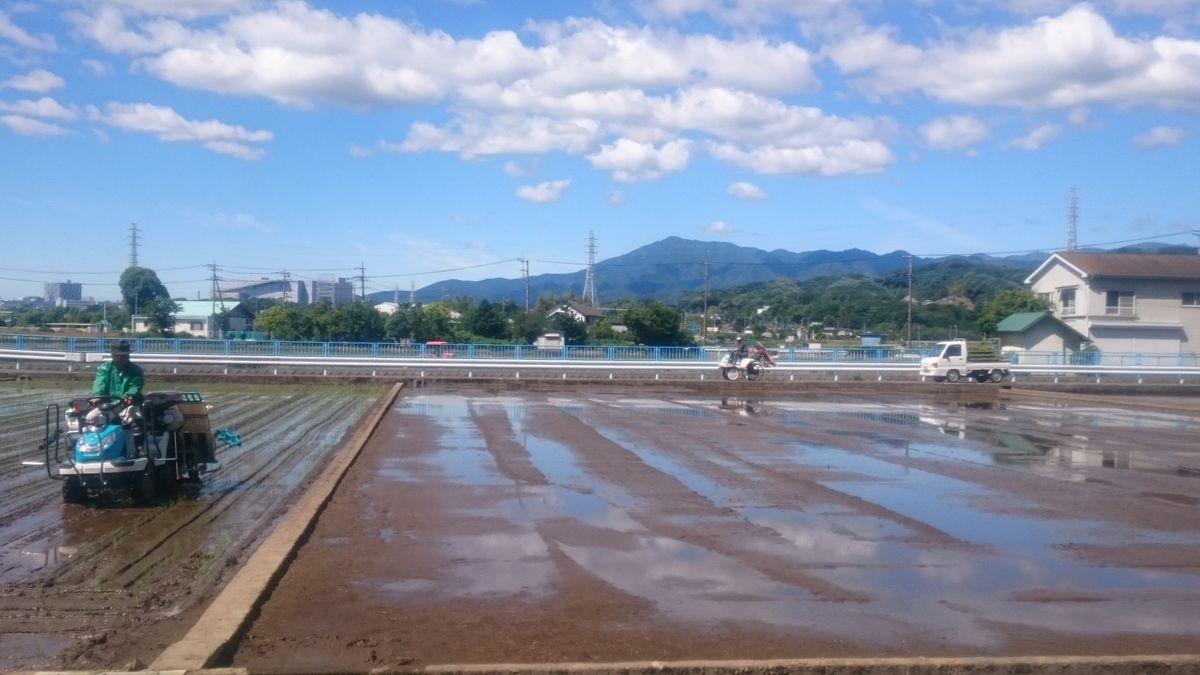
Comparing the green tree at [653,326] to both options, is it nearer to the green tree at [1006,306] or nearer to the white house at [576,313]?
the white house at [576,313]

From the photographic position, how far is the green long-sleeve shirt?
10609mm

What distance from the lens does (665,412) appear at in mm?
24781

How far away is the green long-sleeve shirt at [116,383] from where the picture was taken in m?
10.6

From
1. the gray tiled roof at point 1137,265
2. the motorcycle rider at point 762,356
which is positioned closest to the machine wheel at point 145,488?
the motorcycle rider at point 762,356

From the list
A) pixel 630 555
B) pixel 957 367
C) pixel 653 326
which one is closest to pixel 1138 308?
pixel 957 367

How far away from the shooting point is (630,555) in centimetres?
880

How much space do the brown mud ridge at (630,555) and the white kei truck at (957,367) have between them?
20.4m

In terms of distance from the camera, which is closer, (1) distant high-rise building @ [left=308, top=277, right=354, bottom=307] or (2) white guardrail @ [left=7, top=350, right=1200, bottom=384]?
(2) white guardrail @ [left=7, top=350, right=1200, bottom=384]

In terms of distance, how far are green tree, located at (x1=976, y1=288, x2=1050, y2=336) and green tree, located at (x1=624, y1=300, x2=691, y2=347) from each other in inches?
763

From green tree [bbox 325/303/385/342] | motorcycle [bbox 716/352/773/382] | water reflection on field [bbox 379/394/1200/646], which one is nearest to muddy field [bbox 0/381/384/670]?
water reflection on field [bbox 379/394/1200/646]

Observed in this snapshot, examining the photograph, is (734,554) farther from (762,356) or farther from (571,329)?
(571,329)

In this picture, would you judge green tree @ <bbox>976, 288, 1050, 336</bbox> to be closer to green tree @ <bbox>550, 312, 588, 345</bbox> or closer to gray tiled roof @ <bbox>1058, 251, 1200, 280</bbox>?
gray tiled roof @ <bbox>1058, 251, 1200, 280</bbox>

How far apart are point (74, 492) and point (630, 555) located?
20.7ft

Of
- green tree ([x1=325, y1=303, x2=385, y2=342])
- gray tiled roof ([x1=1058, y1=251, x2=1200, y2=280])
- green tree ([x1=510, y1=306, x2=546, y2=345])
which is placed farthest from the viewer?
green tree ([x1=510, y1=306, x2=546, y2=345])
